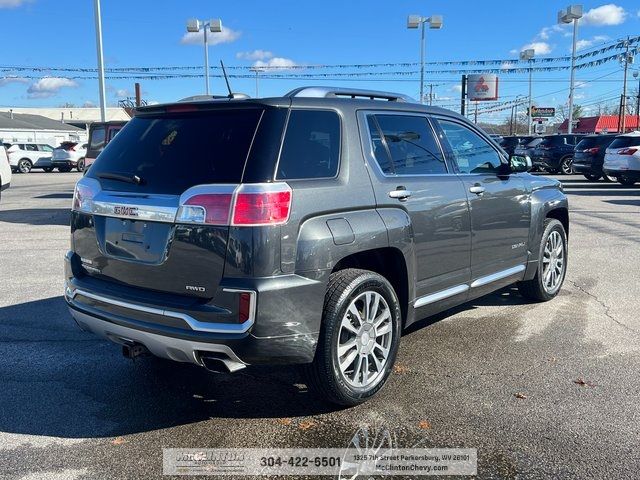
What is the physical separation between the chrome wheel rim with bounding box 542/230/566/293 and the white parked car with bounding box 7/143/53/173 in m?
33.5

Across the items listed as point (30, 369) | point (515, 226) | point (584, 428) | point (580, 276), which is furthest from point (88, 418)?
point (580, 276)

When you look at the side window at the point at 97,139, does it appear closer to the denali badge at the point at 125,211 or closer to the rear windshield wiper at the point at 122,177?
the rear windshield wiper at the point at 122,177

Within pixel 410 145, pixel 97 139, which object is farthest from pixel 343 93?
pixel 97 139

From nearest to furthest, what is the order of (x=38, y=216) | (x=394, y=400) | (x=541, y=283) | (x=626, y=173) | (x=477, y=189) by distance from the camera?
(x=394, y=400)
(x=477, y=189)
(x=541, y=283)
(x=38, y=216)
(x=626, y=173)

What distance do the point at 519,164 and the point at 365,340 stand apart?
2.61 metres

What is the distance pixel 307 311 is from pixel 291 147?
0.94 m

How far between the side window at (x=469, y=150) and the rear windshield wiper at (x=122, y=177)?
8.04 ft

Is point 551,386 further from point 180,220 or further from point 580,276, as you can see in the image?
point 580,276

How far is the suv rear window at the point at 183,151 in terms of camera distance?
332 centimetres

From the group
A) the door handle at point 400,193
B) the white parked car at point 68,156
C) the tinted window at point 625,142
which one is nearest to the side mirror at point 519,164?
the door handle at point 400,193

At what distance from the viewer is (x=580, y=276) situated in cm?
729

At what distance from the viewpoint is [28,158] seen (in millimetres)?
34375

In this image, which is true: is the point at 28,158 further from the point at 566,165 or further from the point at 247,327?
the point at 247,327

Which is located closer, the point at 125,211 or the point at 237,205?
the point at 237,205
